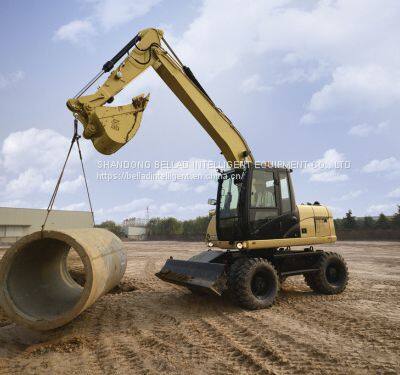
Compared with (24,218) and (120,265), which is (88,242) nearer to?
(120,265)

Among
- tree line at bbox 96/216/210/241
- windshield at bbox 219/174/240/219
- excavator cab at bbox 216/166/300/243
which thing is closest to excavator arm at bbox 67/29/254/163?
windshield at bbox 219/174/240/219

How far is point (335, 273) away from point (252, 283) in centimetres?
282

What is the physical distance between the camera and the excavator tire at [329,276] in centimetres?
819

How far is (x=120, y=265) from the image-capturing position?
23.2ft

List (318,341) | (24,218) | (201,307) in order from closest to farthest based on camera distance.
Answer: (318,341), (201,307), (24,218)

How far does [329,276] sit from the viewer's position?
337 inches

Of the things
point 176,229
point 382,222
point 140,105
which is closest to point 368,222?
point 382,222

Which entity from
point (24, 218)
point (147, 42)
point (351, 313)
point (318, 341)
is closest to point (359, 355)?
point (318, 341)

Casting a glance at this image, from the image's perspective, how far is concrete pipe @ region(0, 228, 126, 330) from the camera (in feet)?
16.9

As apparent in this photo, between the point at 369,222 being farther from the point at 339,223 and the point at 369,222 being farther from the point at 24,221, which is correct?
the point at 24,221

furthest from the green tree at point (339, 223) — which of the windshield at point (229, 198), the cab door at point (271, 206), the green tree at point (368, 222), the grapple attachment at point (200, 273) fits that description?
the grapple attachment at point (200, 273)

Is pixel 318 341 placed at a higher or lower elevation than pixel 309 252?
lower

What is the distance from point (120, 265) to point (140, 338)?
2.12 metres

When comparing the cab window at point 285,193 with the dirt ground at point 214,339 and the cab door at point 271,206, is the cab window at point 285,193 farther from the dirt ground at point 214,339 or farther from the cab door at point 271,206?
the dirt ground at point 214,339
